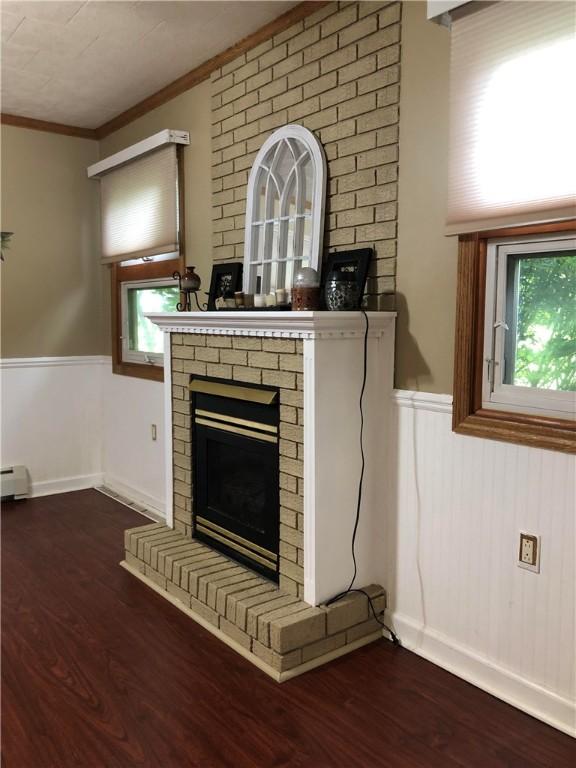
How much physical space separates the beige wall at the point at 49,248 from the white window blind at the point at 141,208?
0.76 ft

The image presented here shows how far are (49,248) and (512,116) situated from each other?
355 cm

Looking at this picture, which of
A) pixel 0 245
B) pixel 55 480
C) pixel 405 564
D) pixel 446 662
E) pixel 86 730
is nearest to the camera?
pixel 86 730

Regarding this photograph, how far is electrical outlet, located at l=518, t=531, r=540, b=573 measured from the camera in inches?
81.4

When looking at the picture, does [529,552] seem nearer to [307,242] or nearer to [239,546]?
[239,546]

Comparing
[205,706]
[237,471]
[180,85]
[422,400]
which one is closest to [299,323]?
[422,400]

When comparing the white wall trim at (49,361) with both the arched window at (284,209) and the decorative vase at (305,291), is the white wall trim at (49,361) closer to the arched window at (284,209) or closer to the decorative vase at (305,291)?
the arched window at (284,209)

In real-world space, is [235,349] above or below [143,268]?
below

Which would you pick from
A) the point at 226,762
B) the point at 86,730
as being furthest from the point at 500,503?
the point at 86,730

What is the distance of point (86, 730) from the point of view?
2.04 m

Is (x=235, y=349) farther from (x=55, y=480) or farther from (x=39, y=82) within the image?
(x=55, y=480)

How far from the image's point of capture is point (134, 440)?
446cm

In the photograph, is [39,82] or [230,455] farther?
[39,82]

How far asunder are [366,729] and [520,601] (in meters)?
0.64

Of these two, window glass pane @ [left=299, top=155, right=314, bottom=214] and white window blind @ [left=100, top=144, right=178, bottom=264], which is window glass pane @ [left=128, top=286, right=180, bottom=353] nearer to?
white window blind @ [left=100, top=144, right=178, bottom=264]
